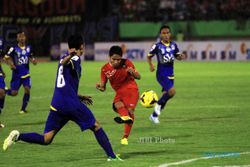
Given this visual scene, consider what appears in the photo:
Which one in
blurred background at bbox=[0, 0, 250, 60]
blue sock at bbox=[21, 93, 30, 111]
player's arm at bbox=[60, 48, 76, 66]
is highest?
player's arm at bbox=[60, 48, 76, 66]

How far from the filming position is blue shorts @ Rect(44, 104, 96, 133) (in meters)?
10.8

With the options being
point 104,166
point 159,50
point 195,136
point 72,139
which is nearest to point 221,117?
point 159,50

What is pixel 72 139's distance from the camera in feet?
46.5

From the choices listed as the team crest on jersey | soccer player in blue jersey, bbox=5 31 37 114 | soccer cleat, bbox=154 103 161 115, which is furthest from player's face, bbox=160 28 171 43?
soccer player in blue jersey, bbox=5 31 37 114

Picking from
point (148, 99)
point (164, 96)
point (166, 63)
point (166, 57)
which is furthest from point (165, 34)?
point (148, 99)

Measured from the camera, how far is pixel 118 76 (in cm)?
1365

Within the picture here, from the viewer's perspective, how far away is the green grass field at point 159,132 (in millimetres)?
11492

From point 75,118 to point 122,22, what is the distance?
136 feet

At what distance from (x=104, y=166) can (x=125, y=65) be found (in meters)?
3.08

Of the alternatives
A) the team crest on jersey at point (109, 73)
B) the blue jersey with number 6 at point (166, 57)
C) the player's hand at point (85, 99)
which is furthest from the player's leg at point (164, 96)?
the player's hand at point (85, 99)

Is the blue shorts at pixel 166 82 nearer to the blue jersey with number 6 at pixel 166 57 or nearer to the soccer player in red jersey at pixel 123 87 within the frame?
the blue jersey with number 6 at pixel 166 57

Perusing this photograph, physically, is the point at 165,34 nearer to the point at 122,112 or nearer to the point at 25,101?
the point at 122,112

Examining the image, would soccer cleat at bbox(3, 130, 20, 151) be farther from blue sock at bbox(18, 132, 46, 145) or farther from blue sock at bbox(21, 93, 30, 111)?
blue sock at bbox(21, 93, 30, 111)

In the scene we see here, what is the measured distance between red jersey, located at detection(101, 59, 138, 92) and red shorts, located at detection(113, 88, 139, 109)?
0.09 m
